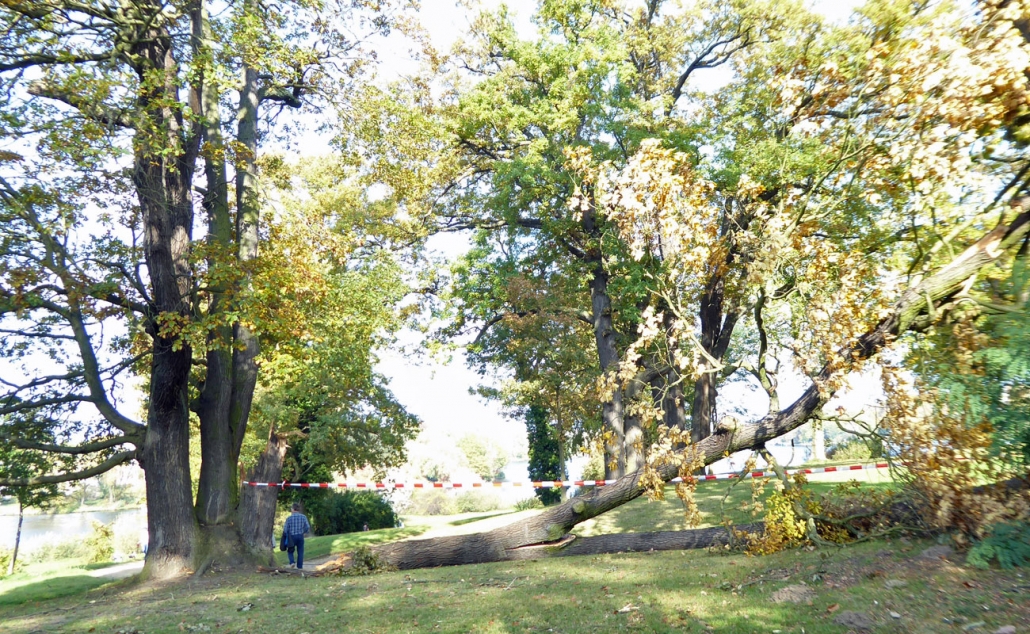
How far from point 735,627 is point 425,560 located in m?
7.22

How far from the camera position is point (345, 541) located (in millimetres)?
19906

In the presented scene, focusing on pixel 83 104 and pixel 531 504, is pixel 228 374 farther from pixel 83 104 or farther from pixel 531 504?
pixel 531 504

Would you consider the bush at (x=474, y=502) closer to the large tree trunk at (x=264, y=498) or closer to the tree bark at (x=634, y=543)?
the large tree trunk at (x=264, y=498)

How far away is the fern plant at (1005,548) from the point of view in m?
6.09

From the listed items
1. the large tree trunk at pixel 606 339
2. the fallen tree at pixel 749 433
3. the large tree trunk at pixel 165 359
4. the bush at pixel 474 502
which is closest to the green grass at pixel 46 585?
the large tree trunk at pixel 165 359

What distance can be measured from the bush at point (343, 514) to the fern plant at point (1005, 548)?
21.6 metres

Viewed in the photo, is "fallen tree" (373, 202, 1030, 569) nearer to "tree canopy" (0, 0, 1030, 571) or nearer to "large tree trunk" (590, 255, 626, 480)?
"tree canopy" (0, 0, 1030, 571)

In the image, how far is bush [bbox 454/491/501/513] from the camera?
41219 mm

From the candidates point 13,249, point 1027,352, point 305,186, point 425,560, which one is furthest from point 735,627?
point 305,186

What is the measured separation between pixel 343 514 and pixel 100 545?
8.23m

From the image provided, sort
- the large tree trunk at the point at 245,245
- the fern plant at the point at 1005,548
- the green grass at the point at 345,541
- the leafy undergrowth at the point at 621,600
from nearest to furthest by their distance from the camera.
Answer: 1. the leafy undergrowth at the point at 621,600
2. the fern plant at the point at 1005,548
3. the large tree trunk at the point at 245,245
4. the green grass at the point at 345,541

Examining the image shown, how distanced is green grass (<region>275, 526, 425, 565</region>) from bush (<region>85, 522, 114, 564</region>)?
7673mm

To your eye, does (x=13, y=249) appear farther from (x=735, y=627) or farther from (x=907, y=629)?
(x=907, y=629)

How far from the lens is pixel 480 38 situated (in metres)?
20.4
